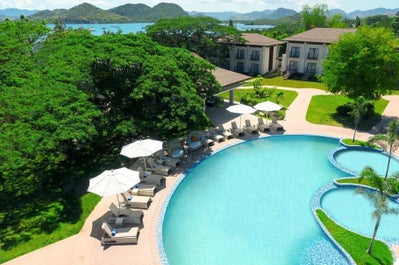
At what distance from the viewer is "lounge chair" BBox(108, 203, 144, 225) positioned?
46.8 feet

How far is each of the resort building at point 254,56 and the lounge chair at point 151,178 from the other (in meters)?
36.2

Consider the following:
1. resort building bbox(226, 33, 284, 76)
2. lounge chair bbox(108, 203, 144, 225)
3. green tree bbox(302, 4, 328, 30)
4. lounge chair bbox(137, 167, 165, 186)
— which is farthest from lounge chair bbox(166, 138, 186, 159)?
green tree bbox(302, 4, 328, 30)

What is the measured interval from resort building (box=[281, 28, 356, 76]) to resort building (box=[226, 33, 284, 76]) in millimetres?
2563

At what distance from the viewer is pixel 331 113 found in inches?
1185

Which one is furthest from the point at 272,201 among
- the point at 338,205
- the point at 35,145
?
the point at 35,145

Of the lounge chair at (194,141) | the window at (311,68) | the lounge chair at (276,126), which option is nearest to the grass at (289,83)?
the window at (311,68)

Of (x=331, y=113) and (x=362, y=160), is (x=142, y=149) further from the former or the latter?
(x=331, y=113)

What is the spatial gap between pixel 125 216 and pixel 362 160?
17.5m

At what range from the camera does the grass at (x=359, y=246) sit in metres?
12.0

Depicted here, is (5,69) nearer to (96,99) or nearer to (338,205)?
(96,99)

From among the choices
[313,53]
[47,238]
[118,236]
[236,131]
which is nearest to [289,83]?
[313,53]

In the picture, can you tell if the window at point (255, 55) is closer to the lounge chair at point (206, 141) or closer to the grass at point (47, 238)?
the lounge chair at point (206, 141)

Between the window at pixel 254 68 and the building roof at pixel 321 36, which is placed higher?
the building roof at pixel 321 36

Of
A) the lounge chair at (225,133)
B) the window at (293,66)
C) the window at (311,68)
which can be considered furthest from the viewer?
the window at (293,66)
